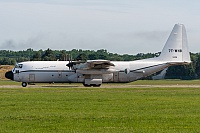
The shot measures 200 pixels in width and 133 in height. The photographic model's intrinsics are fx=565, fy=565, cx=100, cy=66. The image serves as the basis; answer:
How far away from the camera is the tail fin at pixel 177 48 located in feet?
226

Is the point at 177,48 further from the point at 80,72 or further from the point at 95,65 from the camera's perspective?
the point at 80,72

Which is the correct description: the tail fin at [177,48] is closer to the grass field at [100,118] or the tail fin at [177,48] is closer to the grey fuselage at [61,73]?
the grey fuselage at [61,73]

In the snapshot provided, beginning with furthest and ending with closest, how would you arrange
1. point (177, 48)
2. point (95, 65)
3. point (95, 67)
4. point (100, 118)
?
point (177, 48) < point (95, 67) < point (95, 65) < point (100, 118)

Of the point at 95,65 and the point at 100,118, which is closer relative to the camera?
the point at 100,118

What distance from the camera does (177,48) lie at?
69375 millimetres

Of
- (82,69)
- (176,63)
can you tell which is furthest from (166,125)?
(176,63)

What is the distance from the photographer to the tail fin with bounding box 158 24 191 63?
68.8 metres

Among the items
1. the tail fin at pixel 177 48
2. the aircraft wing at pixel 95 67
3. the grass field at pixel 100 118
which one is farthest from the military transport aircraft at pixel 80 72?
the grass field at pixel 100 118

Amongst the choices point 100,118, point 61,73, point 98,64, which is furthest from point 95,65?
point 100,118

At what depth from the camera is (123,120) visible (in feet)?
76.6

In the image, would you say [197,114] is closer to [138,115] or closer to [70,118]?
[138,115]

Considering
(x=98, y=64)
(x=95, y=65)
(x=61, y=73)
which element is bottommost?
(x=61, y=73)

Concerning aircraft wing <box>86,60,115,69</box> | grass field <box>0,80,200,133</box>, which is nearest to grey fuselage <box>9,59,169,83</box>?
aircraft wing <box>86,60,115,69</box>

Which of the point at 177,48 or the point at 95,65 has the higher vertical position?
the point at 177,48
